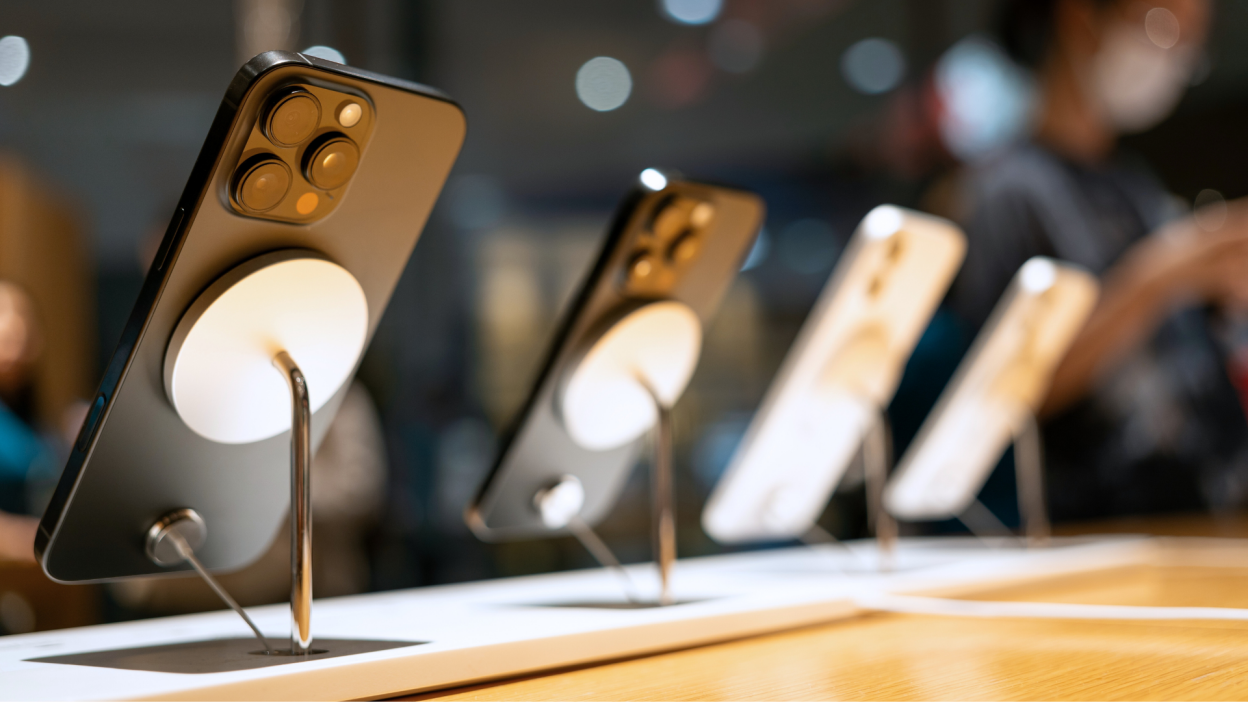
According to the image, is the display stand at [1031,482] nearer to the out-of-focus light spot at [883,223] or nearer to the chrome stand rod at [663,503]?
the out-of-focus light spot at [883,223]

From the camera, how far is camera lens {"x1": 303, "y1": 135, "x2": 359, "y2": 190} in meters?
0.57

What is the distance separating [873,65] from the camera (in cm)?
354

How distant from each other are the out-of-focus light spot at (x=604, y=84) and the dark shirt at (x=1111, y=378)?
1.62 meters

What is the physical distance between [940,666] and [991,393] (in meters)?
0.69

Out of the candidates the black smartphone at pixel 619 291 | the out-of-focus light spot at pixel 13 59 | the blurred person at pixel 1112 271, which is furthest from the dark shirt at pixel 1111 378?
the out-of-focus light spot at pixel 13 59

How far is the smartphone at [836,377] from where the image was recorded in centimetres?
99

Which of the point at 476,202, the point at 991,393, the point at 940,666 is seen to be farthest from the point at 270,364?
the point at 476,202

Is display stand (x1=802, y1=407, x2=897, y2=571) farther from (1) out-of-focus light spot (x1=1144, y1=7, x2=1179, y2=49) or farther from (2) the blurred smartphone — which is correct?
(1) out-of-focus light spot (x1=1144, y1=7, x2=1179, y2=49)

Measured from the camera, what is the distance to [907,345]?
108 centimetres

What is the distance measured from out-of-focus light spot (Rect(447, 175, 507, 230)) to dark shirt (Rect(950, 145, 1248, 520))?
1.59 m

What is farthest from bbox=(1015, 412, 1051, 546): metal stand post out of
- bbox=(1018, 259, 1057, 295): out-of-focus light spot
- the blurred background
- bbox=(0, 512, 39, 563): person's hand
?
bbox=(0, 512, 39, 563): person's hand

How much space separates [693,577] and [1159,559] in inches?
25.7

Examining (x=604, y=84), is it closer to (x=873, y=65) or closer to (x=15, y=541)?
(x=873, y=65)

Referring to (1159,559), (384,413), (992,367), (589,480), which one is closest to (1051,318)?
(992,367)
